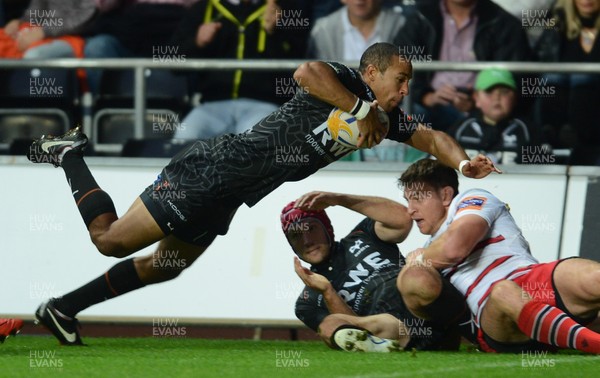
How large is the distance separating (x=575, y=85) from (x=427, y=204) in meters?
3.58

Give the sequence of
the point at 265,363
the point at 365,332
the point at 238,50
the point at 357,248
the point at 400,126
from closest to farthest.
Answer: the point at 265,363
the point at 365,332
the point at 400,126
the point at 357,248
the point at 238,50

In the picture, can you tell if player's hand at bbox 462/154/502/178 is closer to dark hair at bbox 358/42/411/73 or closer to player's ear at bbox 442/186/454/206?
player's ear at bbox 442/186/454/206

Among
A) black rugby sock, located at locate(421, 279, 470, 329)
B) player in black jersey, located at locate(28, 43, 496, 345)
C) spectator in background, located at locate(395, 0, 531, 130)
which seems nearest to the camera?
black rugby sock, located at locate(421, 279, 470, 329)

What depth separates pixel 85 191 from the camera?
25.9 ft

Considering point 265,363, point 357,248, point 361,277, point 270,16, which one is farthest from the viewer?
point 270,16

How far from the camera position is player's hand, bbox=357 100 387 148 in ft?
23.5

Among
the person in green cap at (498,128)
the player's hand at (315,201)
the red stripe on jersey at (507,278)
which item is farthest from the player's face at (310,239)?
the person in green cap at (498,128)

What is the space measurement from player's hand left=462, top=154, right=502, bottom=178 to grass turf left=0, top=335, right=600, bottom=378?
1085mm

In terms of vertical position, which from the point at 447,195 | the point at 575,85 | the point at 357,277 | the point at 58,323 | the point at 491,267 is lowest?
the point at 58,323

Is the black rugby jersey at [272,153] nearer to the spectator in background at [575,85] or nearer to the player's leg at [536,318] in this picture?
the player's leg at [536,318]

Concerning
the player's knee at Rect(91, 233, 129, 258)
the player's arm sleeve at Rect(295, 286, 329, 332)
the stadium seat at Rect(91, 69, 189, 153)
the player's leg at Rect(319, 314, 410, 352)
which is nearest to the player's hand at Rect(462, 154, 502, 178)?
the player's leg at Rect(319, 314, 410, 352)

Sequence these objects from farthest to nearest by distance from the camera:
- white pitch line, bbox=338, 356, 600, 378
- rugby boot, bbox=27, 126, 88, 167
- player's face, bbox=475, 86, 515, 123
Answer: player's face, bbox=475, 86, 515, 123, rugby boot, bbox=27, 126, 88, 167, white pitch line, bbox=338, 356, 600, 378

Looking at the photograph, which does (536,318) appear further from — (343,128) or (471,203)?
(343,128)

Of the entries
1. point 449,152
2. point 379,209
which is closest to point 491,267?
point 449,152
